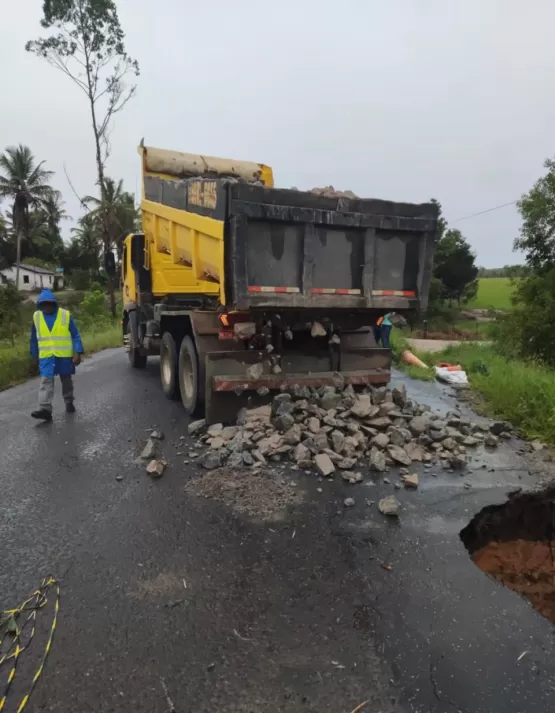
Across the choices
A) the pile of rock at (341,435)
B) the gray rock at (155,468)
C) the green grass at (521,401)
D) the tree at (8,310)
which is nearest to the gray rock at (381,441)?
the pile of rock at (341,435)

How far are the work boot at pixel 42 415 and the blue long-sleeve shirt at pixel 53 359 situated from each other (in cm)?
43

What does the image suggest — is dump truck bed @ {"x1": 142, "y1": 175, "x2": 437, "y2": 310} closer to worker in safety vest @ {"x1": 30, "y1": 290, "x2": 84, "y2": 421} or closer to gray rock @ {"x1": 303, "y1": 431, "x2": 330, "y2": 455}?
gray rock @ {"x1": 303, "y1": 431, "x2": 330, "y2": 455}

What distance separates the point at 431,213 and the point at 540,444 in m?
2.63

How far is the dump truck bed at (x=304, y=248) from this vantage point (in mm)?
4766

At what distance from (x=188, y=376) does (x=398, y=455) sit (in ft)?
9.53

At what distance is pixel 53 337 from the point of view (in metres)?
6.47

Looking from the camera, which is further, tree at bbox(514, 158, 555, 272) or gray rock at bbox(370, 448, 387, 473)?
tree at bbox(514, 158, 555, 272)

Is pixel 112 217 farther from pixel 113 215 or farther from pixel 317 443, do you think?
pixel 317 443

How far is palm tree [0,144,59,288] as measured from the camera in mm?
41000

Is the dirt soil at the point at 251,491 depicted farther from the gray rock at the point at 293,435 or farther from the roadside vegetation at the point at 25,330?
the roadside vegetation at the point at 25,330

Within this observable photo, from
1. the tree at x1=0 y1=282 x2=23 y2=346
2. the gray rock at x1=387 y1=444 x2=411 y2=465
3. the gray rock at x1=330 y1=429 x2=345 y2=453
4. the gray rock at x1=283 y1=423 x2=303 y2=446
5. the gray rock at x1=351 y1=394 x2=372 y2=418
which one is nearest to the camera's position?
the gray rock at x1=387 y1=444 x2=411 y2=465

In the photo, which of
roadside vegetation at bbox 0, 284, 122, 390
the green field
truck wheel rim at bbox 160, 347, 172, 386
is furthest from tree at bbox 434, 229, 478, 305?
truck wheel rim at bbox 160, 347, 172, 386

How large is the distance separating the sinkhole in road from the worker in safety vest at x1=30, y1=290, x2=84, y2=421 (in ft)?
16.5

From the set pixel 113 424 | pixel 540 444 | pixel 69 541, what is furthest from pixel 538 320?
pixel 69 541
